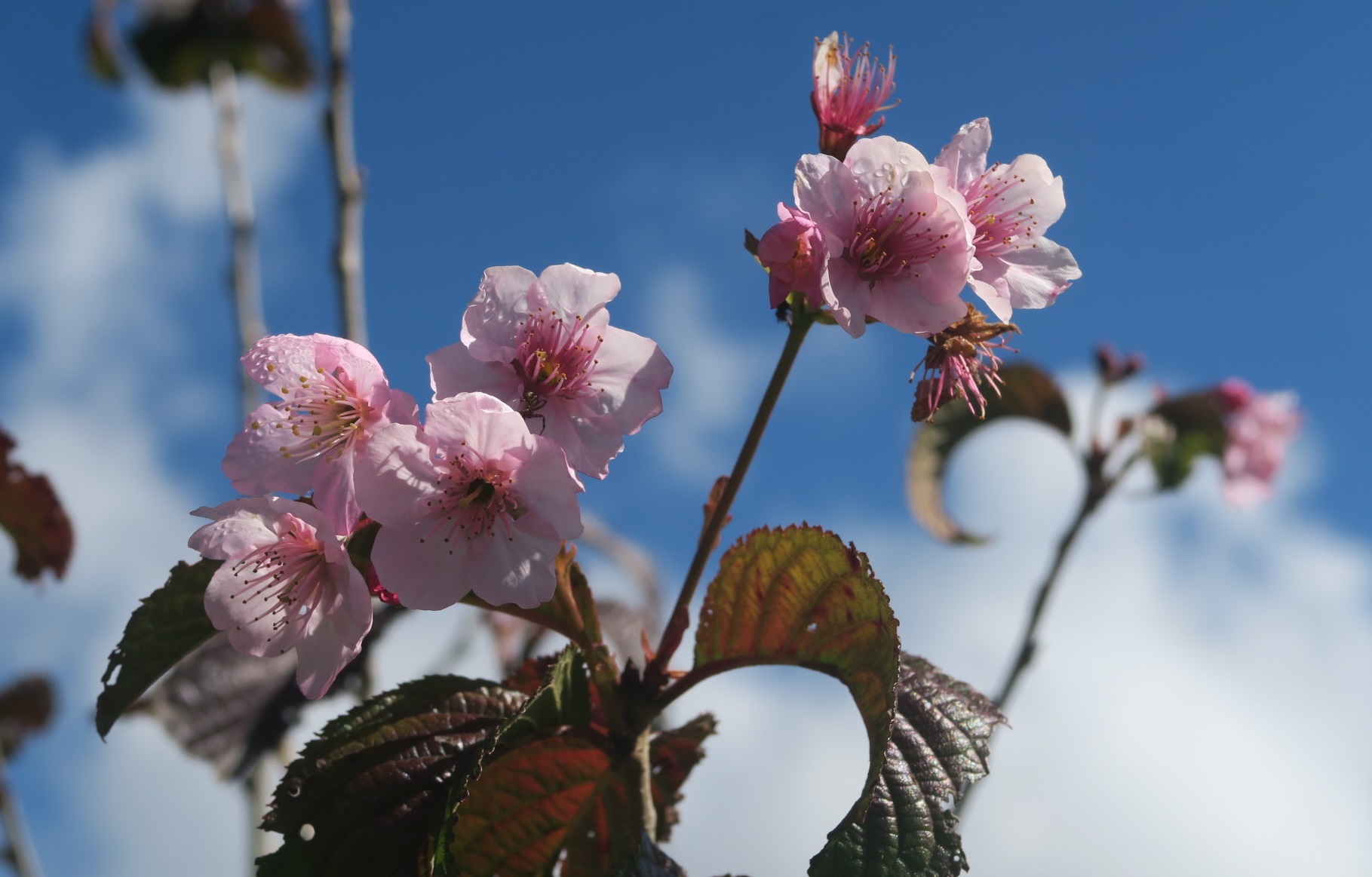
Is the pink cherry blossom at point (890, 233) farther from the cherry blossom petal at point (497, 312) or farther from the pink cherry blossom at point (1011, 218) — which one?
the cherry blossom petal at point (497, 312)

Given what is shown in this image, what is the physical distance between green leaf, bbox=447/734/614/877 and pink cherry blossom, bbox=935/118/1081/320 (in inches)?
31.1

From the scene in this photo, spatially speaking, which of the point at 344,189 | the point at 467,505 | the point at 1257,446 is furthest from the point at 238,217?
the point at 1257,446

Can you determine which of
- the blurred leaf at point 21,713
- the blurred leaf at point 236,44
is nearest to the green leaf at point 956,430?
the blurred leaf at point 21,713

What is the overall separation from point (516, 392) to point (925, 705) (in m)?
0.61

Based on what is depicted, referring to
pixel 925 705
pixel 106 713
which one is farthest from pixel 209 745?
pixel 925 705

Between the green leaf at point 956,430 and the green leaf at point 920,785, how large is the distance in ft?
8.04

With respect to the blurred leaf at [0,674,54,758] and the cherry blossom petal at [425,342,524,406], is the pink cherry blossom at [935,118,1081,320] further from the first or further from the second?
the blurred leaf at [0,674,54,758]

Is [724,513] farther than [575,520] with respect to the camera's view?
Yes

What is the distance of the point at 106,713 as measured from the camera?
137cm

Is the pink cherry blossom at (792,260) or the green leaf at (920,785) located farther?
the pink cherry blossom at (792,260)

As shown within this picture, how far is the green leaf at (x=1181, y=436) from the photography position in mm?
4062

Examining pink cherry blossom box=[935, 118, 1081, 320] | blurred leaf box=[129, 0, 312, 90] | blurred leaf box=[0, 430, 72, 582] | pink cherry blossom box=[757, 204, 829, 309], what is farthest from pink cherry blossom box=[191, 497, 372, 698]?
blurred leaf box=[129, 0, 312, 90]

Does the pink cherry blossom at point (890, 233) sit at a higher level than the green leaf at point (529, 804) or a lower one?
higher

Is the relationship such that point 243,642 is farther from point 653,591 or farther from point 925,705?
point 653,591
